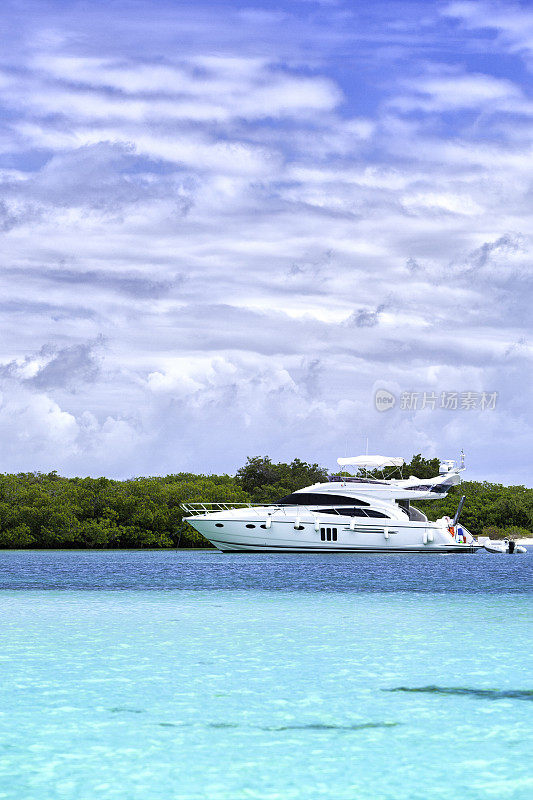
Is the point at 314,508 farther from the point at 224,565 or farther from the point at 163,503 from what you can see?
the point at 163,503

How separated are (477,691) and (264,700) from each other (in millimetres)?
2675

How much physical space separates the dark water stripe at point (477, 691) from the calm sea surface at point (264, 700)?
0.13 ft

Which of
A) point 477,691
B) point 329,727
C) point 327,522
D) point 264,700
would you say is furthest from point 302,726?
point 327,522

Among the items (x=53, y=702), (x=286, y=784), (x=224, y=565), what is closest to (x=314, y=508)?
(x=224, y=565)

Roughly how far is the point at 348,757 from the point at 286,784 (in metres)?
0.97

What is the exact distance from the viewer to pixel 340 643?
616 inches

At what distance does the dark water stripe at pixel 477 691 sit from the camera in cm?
1145

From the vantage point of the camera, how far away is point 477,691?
463 inches

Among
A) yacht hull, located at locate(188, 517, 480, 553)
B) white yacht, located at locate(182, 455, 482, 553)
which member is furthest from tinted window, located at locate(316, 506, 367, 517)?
yacht hull, located at locate(188, 517, 480, 553)

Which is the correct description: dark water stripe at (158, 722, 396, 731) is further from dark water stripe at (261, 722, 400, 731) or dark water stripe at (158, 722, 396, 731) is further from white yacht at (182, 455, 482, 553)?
white yacht at (182, 455, 482, 553)

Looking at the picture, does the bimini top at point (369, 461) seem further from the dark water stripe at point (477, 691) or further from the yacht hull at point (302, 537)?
the dark water stripe at point (477, 691)

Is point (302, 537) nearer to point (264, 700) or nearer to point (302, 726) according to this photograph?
point (264, 700)

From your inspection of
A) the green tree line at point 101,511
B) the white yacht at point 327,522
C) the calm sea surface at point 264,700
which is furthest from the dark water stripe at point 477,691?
the green tree line at point 101,511

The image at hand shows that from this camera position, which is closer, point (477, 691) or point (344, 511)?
point (477, 691)
